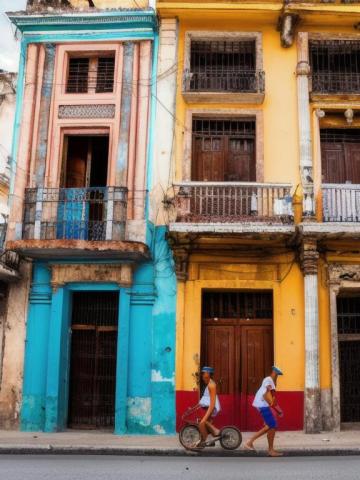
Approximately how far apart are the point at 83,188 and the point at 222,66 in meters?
4.26

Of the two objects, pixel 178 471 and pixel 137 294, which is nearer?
pixel 178 471

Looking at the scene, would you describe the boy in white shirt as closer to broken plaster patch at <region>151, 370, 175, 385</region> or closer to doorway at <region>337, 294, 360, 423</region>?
broken plaster patch at <region>151, 370, 175, 385</region>

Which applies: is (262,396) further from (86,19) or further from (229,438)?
(86,19)

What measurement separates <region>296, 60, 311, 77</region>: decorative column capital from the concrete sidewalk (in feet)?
24.3

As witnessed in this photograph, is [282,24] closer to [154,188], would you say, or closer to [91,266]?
[154,188]

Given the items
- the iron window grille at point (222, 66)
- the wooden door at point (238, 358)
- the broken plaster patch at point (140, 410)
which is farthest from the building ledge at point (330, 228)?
the broken plaster patch at point (140, 410)

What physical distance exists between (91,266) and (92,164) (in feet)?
8.37

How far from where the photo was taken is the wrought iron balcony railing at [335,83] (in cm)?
1248

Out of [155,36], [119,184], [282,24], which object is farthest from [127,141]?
[282,24]

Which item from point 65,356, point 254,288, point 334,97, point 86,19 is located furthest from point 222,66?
point 65,356

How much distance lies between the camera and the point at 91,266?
1190cm

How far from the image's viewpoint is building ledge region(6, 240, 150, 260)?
437 inches

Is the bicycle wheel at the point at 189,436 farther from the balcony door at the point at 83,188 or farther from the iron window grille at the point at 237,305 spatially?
the balcony door at the point at 83,188

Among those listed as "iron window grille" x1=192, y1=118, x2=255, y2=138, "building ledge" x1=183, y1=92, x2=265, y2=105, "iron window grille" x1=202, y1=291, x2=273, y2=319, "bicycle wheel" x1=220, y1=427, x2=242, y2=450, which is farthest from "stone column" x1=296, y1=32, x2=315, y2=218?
"bicycle wheel" x1=220, y1=427, x2=242, y2=450
